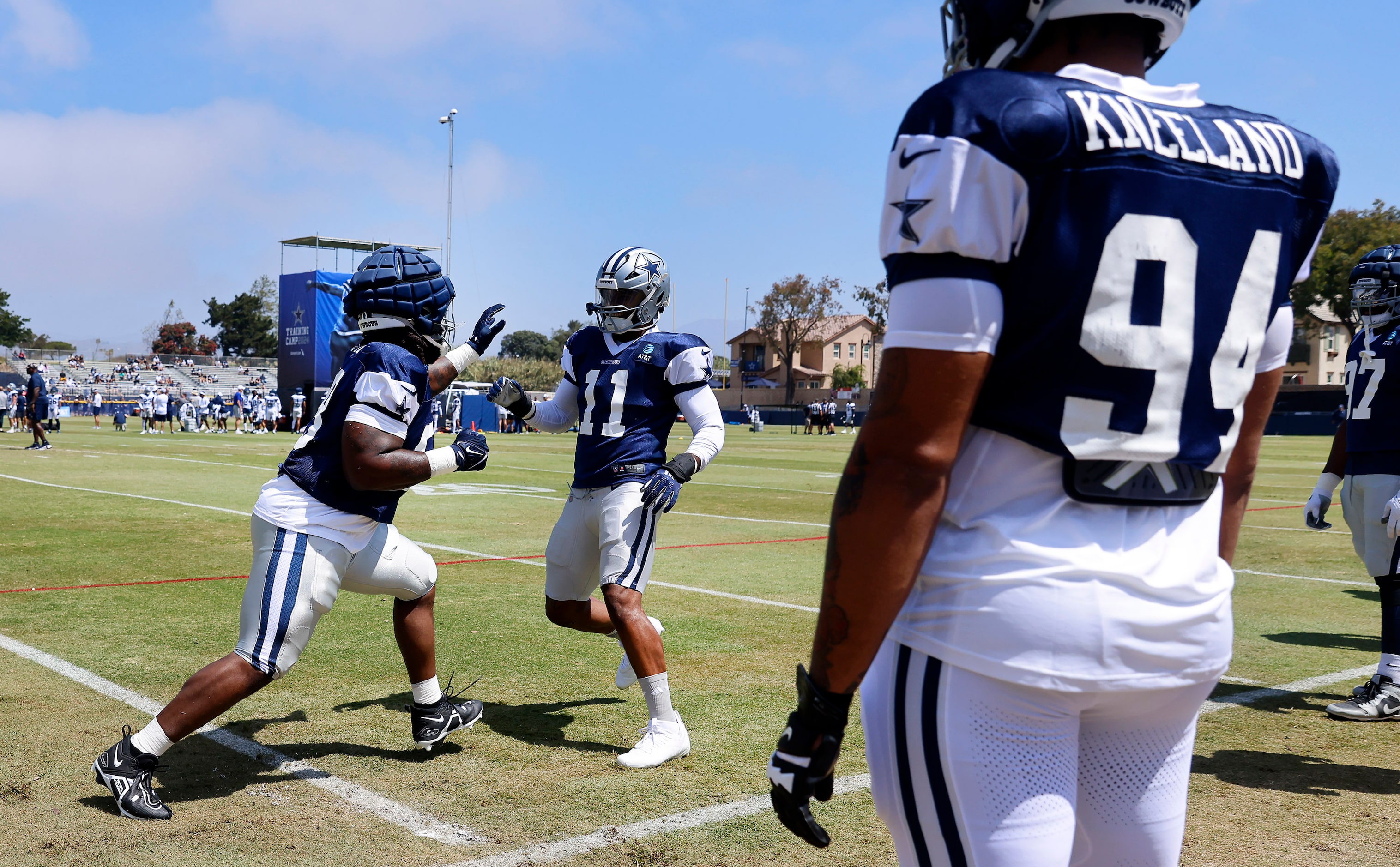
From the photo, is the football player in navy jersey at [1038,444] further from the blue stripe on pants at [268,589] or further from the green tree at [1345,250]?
the green tree at [1345,250]

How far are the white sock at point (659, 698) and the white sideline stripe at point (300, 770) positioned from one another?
105 centimetres

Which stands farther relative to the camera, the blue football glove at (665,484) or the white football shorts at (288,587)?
the blue football glove at (665,484)

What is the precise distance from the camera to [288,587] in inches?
162

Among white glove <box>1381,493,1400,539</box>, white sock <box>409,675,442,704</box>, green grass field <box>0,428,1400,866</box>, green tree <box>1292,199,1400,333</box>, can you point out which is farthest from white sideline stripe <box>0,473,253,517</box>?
green tree <box>1292,199,1400,333</box>

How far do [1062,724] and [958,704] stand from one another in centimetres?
16

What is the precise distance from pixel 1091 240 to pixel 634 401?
3662mm

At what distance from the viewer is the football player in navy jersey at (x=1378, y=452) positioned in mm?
5535

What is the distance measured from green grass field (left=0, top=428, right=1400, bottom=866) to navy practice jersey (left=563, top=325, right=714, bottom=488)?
47.8 inches

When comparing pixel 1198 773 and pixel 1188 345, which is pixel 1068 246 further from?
pixel 1198 773

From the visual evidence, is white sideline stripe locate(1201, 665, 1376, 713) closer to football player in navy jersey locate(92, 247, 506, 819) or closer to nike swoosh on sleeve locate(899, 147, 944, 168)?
football player in navy jersey locate(92, 247, 506, 819)

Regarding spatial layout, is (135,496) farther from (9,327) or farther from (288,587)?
(9,327)

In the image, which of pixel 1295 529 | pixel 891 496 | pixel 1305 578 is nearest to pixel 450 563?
pixel 1305 578

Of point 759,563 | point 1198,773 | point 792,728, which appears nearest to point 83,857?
point 792,728

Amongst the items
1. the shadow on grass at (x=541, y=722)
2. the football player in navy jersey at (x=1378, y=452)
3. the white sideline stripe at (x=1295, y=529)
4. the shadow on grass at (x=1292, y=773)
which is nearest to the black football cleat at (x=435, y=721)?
the shadow on grass at (x=541, y=722)
